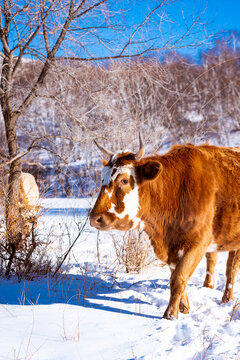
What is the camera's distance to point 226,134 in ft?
102

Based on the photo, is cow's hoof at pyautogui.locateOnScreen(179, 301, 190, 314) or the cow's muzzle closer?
the cow's muzzle

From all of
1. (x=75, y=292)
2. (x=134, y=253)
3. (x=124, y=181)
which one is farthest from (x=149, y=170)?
(x=134, y=253)

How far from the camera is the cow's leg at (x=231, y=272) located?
427 centimetres

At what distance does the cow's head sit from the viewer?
3.59 m

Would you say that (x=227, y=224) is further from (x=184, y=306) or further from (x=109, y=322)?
(x=109, y=322)

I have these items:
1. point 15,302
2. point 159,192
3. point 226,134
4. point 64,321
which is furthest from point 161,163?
point 226,134

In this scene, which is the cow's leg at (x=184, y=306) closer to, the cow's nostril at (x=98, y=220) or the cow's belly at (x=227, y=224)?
the cow's belly at (x=227, y=224)

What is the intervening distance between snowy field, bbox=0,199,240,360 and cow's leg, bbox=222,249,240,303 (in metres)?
0.14

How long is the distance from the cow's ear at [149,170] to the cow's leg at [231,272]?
1674mm

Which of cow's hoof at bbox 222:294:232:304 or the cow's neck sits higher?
the cow's neck

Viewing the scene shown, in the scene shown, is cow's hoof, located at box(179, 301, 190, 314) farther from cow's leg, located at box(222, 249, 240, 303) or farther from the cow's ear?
the cow's ear

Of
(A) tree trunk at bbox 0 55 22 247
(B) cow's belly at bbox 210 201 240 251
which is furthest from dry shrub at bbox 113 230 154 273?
(B) cow's belly at bbox 210 201 240 251

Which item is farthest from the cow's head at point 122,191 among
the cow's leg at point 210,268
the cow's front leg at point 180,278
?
the cow's leg at point 210,268

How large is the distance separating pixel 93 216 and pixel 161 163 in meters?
0.92
